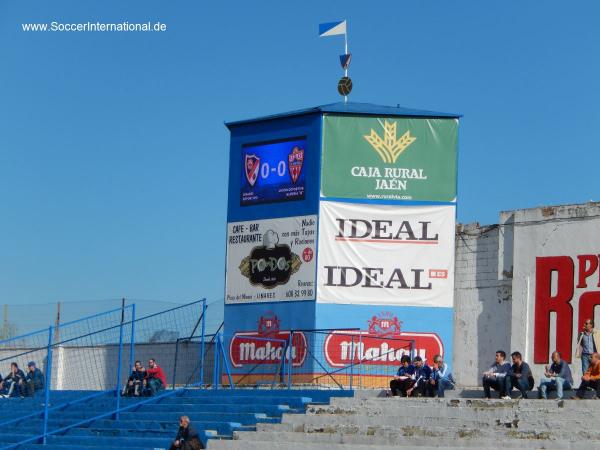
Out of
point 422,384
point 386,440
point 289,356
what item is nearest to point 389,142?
point 289,356

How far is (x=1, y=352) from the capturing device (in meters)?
32.7

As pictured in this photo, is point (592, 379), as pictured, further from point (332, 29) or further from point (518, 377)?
point (332, 29)

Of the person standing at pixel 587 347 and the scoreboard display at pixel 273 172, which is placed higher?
the scoreboard display at pixel 273 172

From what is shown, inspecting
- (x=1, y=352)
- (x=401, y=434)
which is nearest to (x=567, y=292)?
(x=401, y=434)

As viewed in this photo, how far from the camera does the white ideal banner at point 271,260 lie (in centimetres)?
2642

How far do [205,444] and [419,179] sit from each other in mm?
8642

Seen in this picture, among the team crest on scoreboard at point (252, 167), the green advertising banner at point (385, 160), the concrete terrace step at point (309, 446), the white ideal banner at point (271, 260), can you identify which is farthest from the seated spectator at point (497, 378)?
the team crest on scoreboard at point (252, 167)

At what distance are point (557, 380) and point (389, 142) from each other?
328 inches

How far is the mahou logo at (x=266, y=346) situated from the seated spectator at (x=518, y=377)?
664cm

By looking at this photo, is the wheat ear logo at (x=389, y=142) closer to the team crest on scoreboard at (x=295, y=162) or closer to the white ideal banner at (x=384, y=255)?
the white ideal banner at (x=384, y=255)

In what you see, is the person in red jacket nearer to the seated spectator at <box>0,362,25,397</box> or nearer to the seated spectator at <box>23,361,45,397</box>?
the seated spectator at <box>23,361,45,397</box>

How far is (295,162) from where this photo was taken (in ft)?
88.2

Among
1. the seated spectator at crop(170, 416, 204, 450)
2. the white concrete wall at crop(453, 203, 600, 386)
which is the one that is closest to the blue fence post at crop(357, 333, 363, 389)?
the white concrete wall at crop(453, 203, 600, 386)

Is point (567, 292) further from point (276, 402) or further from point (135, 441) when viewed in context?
point (135, 441)
